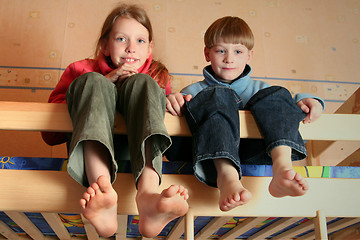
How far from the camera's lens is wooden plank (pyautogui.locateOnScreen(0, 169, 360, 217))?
0.94 meters

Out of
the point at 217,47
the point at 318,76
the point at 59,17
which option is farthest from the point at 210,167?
the point at 59,17

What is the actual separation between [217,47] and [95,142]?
24.6 inches

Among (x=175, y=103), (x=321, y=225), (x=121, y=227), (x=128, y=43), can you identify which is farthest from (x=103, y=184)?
(x=128, y=43)

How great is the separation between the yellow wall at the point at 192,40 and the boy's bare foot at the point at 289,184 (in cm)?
108

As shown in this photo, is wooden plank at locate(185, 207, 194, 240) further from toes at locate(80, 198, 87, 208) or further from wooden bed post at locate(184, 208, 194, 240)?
toes at locate(80, 198, 87, 208)

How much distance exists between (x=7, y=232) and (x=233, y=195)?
0.89 meters

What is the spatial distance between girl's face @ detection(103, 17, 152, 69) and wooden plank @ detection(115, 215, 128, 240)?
0.53 meters

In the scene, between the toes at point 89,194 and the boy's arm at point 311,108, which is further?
the boy's arm at point 311,108

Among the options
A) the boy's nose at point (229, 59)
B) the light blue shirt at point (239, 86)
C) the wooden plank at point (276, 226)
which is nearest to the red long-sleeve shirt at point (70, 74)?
the light blue shirt at point (239, 86)

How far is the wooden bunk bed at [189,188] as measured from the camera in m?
0.94

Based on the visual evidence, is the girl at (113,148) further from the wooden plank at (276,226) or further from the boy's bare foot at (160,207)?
the wooden plank at (276,226)

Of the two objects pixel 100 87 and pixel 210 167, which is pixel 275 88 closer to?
pixel 210 167

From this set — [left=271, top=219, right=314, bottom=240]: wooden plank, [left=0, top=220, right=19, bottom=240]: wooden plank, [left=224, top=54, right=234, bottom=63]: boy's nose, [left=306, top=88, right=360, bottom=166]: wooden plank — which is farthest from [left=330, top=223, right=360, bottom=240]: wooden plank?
[left=0, top=220, right=19, bottom=240]: wooden plank

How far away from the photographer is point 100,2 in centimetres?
200
